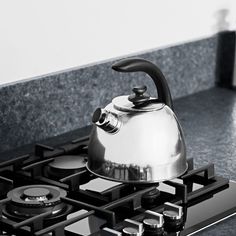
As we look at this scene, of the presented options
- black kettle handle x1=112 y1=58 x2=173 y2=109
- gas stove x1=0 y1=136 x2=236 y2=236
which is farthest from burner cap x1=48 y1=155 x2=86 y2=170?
black kettle handle x1=112 y1=58 x2=173 y2=109

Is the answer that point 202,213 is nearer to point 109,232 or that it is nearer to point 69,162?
point 109,232

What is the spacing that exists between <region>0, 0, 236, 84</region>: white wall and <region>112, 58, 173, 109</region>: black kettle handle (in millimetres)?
435

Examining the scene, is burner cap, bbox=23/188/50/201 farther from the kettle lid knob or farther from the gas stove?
the kettle lid knob

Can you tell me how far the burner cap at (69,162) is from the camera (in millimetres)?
1637

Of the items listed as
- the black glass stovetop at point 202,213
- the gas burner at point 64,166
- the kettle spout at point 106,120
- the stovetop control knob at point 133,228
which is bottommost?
the black glass stovetop at point 202,213

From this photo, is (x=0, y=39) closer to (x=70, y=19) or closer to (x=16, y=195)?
(x=70, y=19)

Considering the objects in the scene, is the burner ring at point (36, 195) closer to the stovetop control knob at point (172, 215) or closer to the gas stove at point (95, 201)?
the gas stove at point (95, 201)

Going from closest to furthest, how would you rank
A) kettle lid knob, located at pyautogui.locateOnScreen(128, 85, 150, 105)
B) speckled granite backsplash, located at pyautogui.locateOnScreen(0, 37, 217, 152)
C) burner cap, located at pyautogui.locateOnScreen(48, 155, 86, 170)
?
kettle lid knob, located at pyautogui.locateOnScreen(128, 85, 150, 105), burner cap, located at pyautogui.locateOnScreen(48, 155, 86, 170), speckled granite backsplash, located at pyautogui.locateOnScreen(0, 37, 217, 152)

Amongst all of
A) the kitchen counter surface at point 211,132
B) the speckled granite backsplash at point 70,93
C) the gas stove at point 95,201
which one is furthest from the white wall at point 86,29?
the gas stove at point 95,201

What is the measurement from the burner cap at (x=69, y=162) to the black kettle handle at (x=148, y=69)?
0.77 ft

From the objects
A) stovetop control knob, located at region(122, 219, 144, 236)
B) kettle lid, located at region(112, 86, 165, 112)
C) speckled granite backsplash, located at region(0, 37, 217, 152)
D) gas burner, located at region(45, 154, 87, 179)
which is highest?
kettle lid, located at region(112, 86, 165, 112)

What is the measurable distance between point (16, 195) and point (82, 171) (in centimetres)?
17

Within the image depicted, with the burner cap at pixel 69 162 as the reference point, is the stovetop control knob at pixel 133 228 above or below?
below

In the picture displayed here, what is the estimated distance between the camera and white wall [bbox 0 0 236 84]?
1835 millimetres
